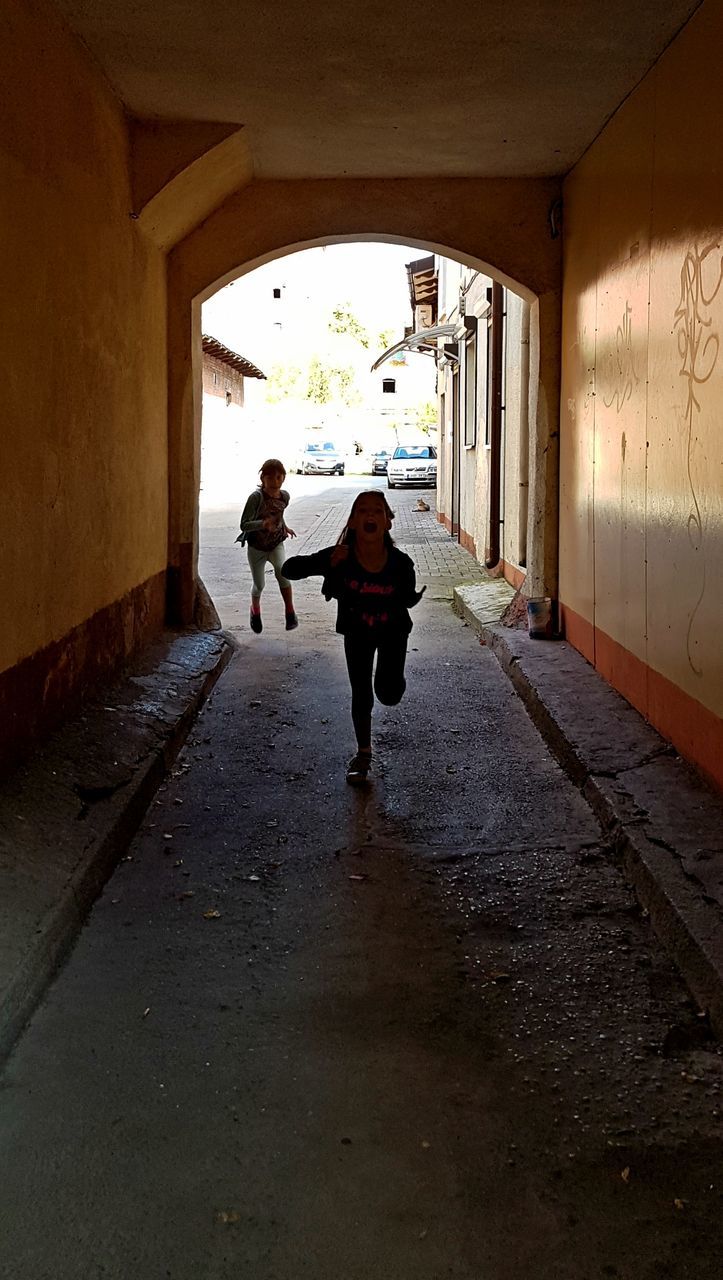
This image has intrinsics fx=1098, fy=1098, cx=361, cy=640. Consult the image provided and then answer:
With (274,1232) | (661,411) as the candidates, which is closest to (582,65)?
(661,411)

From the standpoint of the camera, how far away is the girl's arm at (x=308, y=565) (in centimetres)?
555

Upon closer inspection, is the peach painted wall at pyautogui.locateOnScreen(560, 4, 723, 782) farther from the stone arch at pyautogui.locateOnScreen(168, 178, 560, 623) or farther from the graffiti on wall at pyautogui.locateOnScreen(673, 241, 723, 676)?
the stone arch at pyautogui.locateOnScreen(168, 178, 560, 623)

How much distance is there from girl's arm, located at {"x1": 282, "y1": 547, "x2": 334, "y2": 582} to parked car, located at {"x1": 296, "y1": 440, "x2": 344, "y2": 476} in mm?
48224

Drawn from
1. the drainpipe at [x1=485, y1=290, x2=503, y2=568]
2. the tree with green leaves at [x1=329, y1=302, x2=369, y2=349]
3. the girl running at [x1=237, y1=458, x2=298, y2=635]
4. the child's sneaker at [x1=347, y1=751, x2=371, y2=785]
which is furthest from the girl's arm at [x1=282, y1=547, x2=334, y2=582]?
the tree with green leaves at [x1=329, y1=302, x2=369, y2=349]

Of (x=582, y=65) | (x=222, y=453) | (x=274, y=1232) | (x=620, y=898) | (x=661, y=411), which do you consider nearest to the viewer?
(x=274, y=1232)

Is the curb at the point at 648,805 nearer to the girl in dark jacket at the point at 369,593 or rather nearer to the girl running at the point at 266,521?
the girl in dark jacket at the point at 369,593

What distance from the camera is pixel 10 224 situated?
461cm

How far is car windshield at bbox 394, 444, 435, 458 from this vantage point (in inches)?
1678

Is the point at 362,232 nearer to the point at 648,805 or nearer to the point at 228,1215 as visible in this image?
the point at 648,805

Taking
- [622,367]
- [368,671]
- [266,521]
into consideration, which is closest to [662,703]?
[368,671]

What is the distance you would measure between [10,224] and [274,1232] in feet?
13.0

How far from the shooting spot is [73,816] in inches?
182

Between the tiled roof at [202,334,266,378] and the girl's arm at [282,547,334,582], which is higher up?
the tiled roof at [202,334,266,378]

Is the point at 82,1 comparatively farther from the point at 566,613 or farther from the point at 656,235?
the point at 566,613
